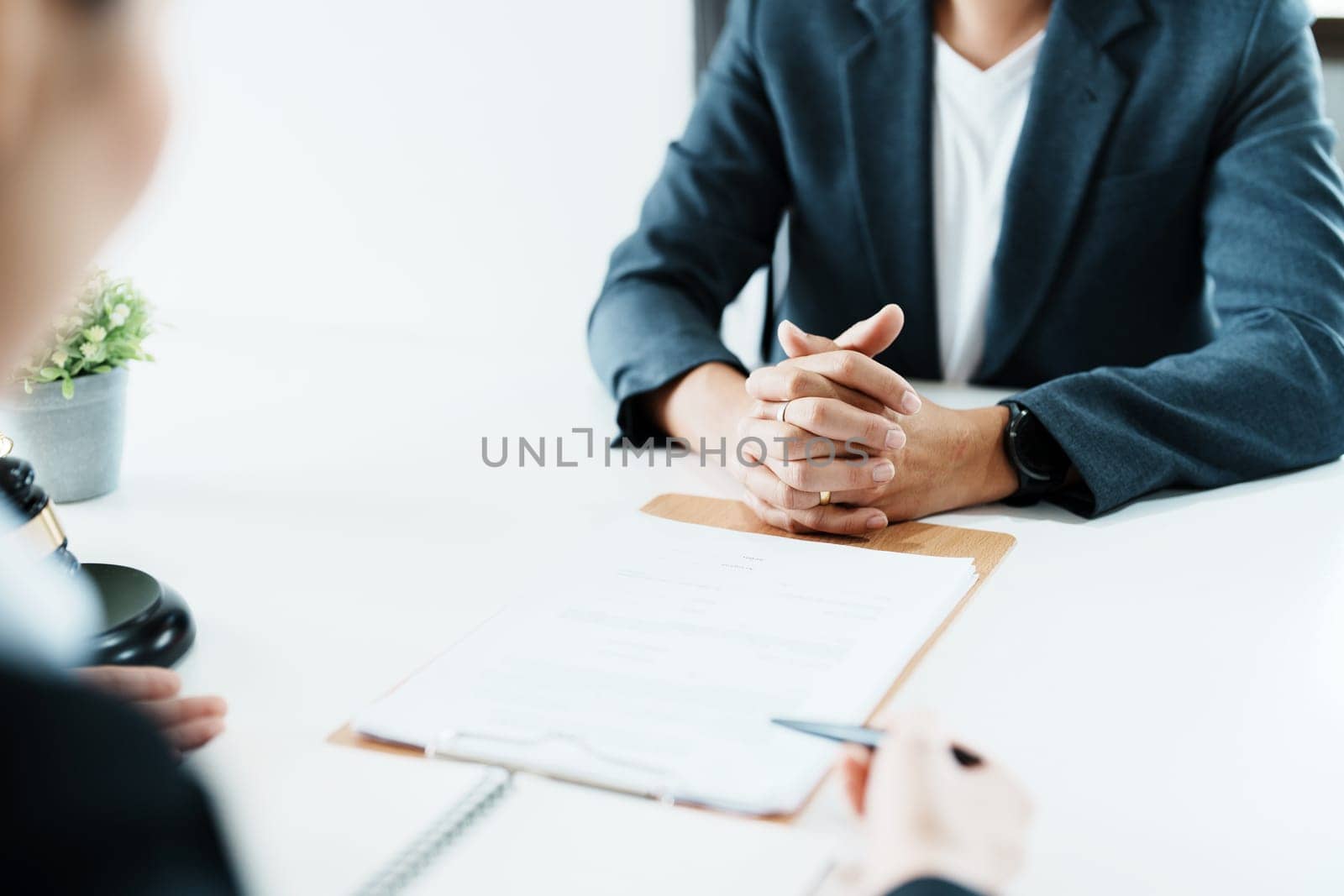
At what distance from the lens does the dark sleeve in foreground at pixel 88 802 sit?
339mm

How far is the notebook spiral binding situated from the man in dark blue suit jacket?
1.52ft

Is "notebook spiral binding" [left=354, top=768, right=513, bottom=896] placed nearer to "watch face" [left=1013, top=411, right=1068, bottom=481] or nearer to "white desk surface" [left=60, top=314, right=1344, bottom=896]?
"white desk surface" [left=60, top=314, right=1344, bottom=896]

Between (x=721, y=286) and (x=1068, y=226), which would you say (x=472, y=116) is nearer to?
(x=721, y=286)

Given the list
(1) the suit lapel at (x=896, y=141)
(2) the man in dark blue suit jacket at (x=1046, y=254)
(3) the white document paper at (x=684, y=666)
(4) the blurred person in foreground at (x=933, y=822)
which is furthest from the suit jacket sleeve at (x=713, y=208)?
(4) the blurred person in foreground at (x=933, y=822)

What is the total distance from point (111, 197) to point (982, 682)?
0.60m

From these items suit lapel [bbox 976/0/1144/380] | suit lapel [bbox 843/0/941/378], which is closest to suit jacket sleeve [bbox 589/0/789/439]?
suit lapel [bbox 843/0/941/378]

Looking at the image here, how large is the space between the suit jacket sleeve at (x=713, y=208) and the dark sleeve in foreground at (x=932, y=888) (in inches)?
41.3

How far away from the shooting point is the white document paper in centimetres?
70

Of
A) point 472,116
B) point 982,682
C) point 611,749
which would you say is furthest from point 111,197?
point 472,116

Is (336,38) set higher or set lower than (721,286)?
higher

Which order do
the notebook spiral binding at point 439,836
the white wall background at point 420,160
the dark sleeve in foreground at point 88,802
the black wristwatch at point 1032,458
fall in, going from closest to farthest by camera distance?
1. the dark sleeve in foreground at point 88,802
2. the notebook spiral binding at point 439,836
3. the black wristwatch at point 1032,458
4. the white wall background at point 420,160

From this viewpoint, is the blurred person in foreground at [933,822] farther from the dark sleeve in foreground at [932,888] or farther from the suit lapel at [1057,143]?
the suit lapel at [1057,143]

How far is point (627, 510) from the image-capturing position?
3.68 feet

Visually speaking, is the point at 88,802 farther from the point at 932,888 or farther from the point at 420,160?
the point at 420,160
